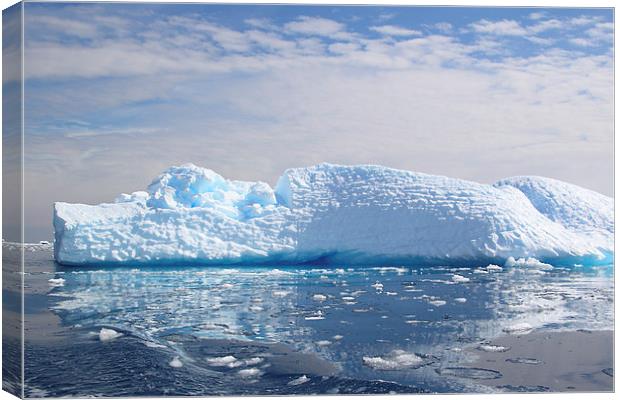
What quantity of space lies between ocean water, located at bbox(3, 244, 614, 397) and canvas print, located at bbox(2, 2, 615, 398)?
23 millimetres

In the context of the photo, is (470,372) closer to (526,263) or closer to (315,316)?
(315,316)

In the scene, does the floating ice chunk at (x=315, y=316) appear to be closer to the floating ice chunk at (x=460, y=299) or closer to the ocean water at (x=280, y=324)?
the ocean water at (x=280, y=324)

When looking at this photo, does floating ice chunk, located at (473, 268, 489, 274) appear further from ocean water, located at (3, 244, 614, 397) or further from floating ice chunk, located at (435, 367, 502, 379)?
floating ice chunk, located at (435, 367, 502, 379)

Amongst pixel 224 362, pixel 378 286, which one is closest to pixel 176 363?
pixel 224 362

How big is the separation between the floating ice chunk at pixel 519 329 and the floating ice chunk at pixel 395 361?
1016 millimetres

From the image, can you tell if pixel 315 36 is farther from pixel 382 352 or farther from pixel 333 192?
pixel 382 352

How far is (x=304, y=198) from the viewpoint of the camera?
9.07 meters

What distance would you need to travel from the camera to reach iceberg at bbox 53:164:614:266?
8664 millimetres

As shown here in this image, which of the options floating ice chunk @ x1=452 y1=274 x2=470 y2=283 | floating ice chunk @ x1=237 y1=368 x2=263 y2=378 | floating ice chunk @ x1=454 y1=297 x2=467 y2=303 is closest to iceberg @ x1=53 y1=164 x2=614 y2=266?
floating ice chunk @ x1=452 y1=274 x2=470 y2=283

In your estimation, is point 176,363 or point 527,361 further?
point 527,361

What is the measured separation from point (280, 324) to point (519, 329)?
238 cm

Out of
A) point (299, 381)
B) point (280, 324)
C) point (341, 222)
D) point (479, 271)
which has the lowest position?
point (299, 381)

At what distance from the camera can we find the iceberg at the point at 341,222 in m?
8.66

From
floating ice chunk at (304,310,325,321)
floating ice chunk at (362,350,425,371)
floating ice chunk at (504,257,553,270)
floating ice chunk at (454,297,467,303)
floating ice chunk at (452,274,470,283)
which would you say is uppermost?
floating ice chunk at (504,257,553,270)
